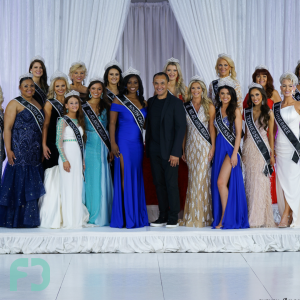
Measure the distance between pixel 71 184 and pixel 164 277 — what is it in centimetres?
129

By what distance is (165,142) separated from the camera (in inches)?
151

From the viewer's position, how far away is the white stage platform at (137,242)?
3.61 metres

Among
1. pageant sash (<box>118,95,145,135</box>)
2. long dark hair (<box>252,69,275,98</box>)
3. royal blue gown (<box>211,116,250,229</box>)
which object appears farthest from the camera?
long dark hair (<box>252,69,275,98</box>)

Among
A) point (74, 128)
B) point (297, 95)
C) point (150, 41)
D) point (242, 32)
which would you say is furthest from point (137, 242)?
point (150, 41)

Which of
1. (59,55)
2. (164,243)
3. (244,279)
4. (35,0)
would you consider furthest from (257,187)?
(35,0)

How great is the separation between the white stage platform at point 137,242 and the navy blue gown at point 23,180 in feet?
0.75

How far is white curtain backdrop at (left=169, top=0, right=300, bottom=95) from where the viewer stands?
478 centimetres

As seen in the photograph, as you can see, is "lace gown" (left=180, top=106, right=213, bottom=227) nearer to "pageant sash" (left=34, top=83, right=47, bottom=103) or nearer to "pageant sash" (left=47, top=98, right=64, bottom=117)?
"pageant sash" (left=47, top=98, right=64, bottom=117)

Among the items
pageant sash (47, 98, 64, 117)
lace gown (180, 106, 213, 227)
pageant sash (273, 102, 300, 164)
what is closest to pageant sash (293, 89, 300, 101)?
pageant sash (273, 102, 300, 164)

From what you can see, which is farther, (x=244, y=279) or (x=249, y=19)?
(x=249, y=19)

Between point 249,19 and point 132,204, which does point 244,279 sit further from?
point 249,19

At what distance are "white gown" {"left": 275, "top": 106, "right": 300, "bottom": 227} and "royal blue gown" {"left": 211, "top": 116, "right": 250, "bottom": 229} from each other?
373 mm

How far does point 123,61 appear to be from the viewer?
6.75m

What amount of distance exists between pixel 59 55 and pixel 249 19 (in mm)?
2076
